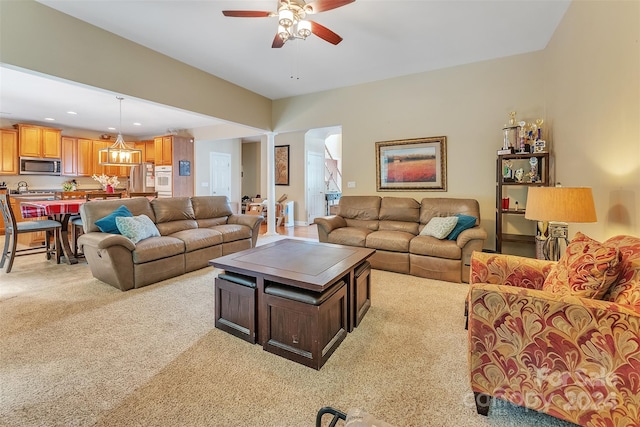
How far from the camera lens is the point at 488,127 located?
4.20 meters

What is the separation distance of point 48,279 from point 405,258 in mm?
4411

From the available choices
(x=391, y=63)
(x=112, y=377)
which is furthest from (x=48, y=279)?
(x=391, y=63)

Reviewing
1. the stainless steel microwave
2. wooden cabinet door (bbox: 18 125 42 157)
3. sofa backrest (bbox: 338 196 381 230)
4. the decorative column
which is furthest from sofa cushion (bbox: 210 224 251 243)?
wooden cabinet door (bbox: 18 125 42 157)

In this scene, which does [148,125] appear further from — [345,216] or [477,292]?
[477,292]

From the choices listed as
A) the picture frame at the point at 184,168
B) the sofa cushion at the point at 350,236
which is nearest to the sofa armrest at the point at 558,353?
the sofa cushion at the point at 350,236

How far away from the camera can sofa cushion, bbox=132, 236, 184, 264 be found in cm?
311

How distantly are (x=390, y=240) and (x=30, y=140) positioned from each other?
8.27 metres

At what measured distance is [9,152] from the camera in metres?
6.12

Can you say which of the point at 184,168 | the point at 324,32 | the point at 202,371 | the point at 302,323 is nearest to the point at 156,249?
the point at 202,371

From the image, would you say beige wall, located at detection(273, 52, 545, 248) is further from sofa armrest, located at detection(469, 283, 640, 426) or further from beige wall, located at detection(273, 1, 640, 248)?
sofa armrest, located at detection(469, 283, 640, 426)

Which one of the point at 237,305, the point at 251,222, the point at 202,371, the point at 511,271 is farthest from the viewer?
the point at 251,222

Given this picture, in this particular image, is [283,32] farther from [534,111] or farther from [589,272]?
[534,111]

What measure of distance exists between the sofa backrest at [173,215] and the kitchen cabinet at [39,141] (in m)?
4.85

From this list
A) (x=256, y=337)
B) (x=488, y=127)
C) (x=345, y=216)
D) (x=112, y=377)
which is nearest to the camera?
(x=112, y=377)
